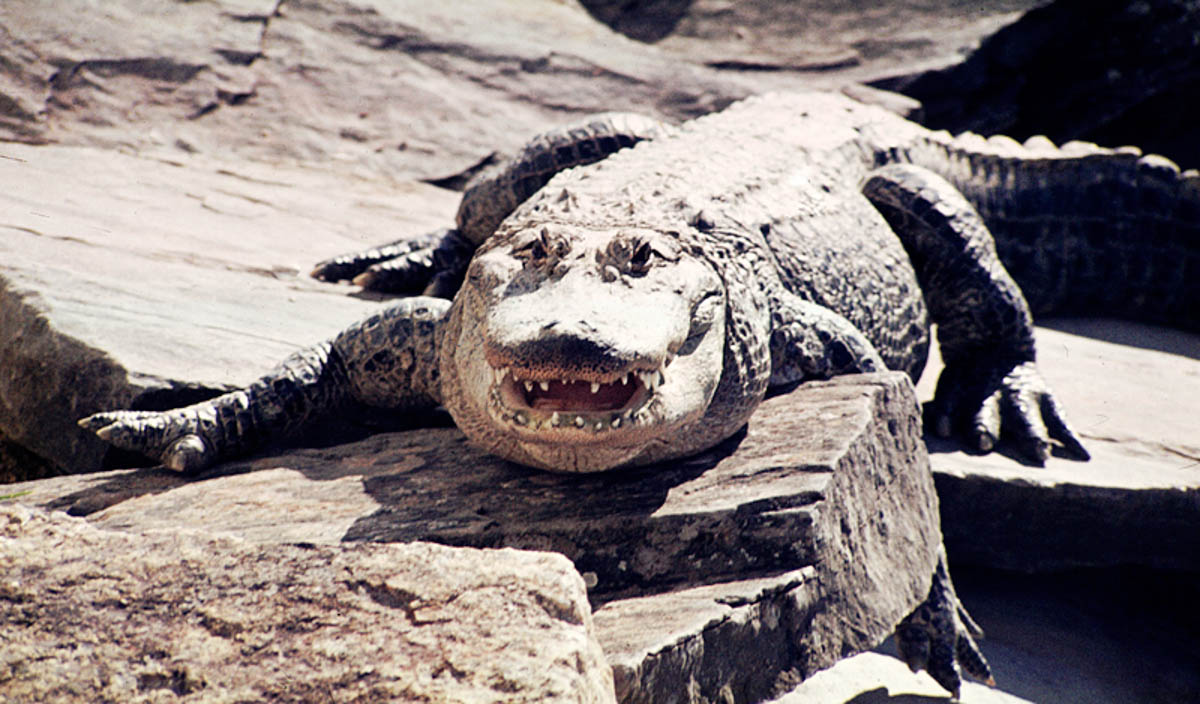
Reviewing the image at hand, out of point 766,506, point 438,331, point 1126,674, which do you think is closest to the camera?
point 766,506

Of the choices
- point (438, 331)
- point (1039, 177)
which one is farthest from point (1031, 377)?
point (438, 331)

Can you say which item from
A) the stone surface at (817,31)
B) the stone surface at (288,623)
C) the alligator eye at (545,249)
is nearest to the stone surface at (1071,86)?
the stone surface at (817,31)

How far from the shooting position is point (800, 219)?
3.98 m

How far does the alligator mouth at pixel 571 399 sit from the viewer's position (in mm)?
2312

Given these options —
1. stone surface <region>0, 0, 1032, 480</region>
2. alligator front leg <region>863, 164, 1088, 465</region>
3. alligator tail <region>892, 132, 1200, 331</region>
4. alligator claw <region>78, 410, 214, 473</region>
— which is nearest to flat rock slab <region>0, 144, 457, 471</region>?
stone surface <region>0, 0, 1032, 480</region>

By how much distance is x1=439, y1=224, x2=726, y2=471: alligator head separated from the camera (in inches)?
90.5

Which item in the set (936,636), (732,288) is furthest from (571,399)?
(936,636)

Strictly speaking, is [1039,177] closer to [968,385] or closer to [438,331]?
[968,385]

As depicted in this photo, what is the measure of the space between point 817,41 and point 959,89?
6.03 ft

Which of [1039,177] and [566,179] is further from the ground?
[1039,177]

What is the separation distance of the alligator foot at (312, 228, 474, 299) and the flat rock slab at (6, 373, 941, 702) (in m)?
1.94

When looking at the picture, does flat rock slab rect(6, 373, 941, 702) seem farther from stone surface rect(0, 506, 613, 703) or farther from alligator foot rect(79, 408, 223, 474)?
stone surface rect(0, 506, 613, 703)

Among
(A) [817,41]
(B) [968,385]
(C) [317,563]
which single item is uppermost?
(A) [817,41]

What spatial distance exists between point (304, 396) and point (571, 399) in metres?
1.52
